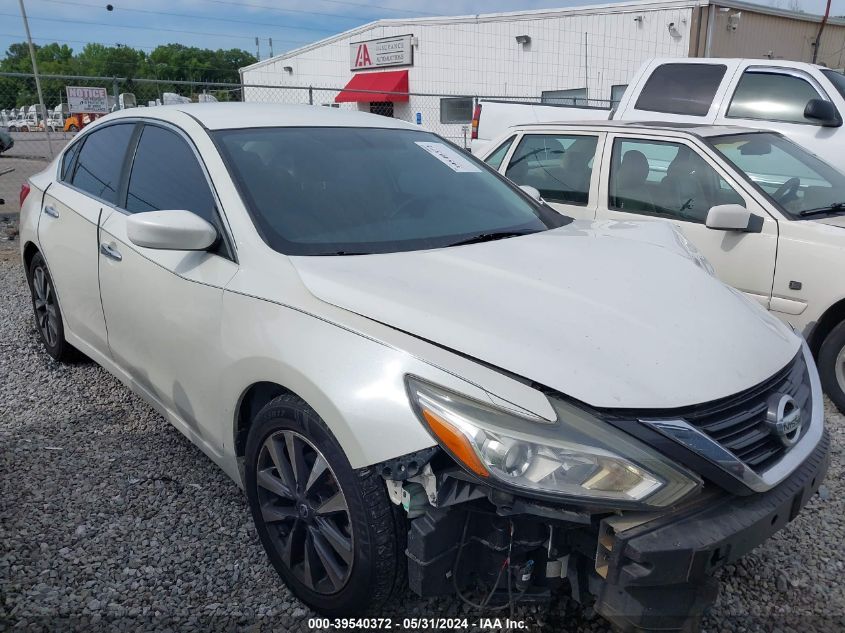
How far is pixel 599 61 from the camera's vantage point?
60.6 feet

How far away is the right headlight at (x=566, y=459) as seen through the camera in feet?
5.72

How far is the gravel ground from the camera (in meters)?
2.33

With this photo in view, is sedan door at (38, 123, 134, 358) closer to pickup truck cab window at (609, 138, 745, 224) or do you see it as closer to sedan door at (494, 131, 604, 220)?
sedan door at (494, 131, 604, 220)

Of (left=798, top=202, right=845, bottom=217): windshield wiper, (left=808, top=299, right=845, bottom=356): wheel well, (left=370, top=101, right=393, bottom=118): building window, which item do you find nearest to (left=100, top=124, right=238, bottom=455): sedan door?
(left=808, top=299, right=845, bottom=356): wheel well

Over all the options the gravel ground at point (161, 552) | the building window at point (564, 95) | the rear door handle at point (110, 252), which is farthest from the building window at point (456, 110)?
the gravel ground at point (161, 552)

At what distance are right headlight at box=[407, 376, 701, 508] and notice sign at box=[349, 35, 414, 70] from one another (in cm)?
2393

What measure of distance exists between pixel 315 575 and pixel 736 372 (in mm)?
1434

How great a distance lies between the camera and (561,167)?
5.26 m

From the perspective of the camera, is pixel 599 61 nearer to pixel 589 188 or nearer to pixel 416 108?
pixel 416 108

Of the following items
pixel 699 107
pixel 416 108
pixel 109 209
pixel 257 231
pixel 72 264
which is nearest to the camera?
pixel 257 231

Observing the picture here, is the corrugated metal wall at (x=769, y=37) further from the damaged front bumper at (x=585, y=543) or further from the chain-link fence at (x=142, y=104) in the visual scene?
the damaged front bumper at (x=585, y=543)

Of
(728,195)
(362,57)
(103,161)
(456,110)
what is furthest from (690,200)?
(362,57)

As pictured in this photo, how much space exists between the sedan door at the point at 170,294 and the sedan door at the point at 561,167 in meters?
2.96

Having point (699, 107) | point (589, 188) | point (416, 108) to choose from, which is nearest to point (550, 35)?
point (416, 108)
